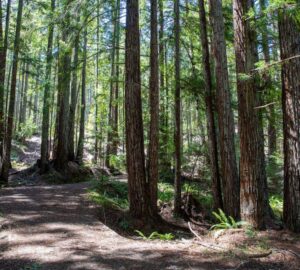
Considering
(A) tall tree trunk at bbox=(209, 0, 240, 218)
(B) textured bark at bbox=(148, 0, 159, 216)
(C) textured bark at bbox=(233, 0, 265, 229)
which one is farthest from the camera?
(B) textured bark at bbox=(148, 0, 159, 216)

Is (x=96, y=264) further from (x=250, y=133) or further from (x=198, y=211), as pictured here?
(x=198, y=211)

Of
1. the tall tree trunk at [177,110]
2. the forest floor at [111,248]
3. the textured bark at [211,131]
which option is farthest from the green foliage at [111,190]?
the forest floor at [111,248]

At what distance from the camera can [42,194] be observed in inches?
411

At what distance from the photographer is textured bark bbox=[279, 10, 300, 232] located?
19.4 ft

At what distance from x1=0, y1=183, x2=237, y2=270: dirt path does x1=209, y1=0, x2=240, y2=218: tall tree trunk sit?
87.7 inches

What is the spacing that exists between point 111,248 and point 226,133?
3.95m

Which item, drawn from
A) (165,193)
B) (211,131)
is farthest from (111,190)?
(211,131)

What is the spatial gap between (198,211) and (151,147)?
11.5 feet

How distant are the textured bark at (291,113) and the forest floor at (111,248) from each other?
0.55 m

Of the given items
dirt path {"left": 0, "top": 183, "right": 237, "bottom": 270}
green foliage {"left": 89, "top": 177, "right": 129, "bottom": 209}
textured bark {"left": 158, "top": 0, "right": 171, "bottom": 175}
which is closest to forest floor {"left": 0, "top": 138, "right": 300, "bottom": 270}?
dirt path {"left": 0, "top": 183, "right": 237, "bottom": 270}

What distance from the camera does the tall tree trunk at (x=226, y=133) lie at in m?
7.84

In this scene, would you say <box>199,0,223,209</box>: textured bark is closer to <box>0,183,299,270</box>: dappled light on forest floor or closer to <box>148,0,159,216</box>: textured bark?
<box>148,0,159,216</box>: textured bark

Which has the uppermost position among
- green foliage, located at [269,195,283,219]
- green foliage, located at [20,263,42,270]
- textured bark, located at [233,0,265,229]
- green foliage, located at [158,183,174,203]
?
textured bark, located at [233,0,265,229]

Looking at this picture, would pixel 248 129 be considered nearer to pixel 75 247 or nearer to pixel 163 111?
pixel 75 247
